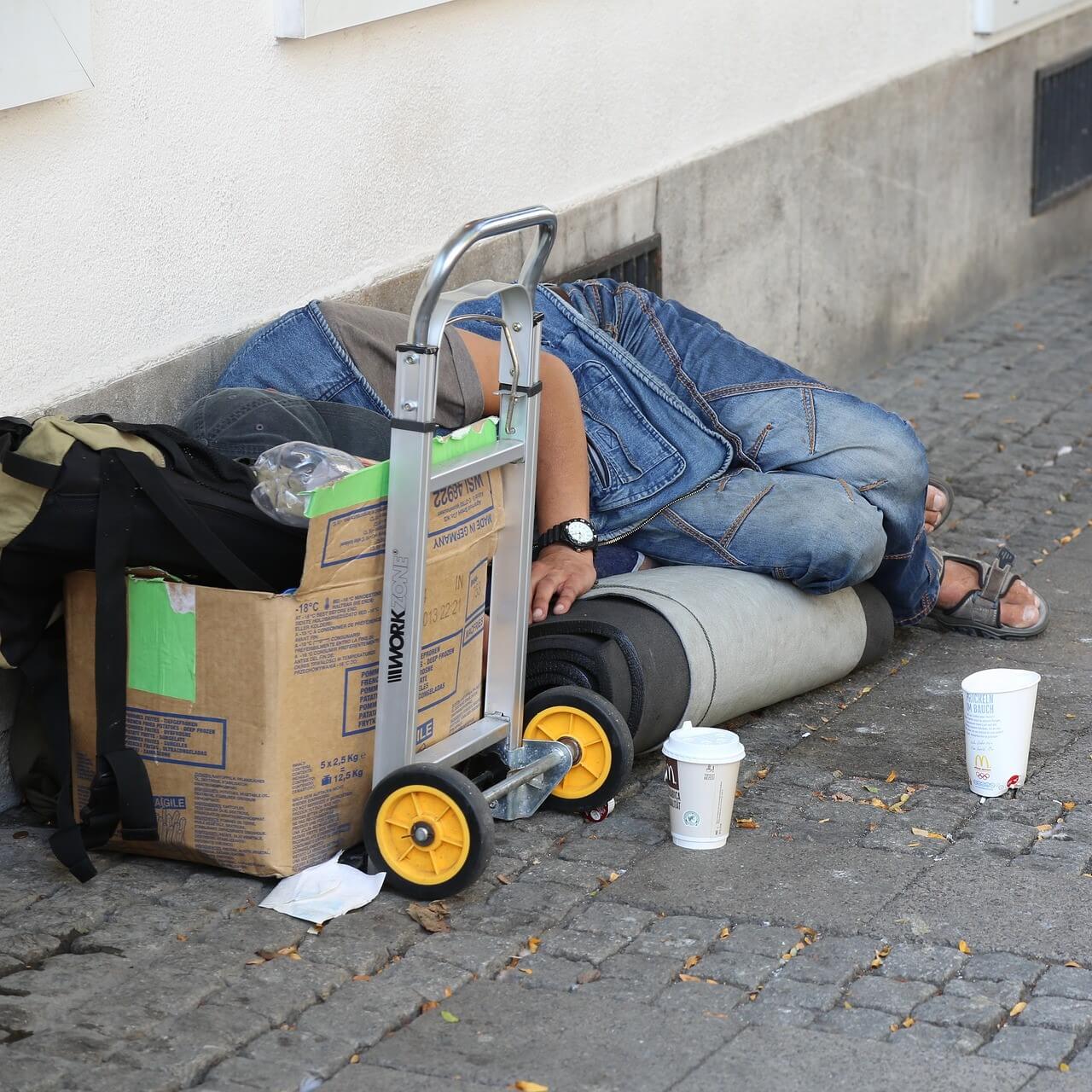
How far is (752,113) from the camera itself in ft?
21.2

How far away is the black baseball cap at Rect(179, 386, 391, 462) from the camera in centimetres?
372

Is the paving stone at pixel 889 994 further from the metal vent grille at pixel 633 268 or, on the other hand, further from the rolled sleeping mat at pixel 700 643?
the metal vent grille at pixel 633 268

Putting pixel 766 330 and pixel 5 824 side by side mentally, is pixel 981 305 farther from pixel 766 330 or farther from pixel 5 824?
pixel 5 824

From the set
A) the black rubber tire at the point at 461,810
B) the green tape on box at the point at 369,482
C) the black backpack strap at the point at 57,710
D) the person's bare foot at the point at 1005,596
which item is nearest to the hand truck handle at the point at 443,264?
the green tape on box at the point at 369,482

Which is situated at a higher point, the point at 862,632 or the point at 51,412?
the point at 51,412

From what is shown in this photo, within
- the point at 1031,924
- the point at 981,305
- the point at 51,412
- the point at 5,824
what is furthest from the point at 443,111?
the point at 981,305

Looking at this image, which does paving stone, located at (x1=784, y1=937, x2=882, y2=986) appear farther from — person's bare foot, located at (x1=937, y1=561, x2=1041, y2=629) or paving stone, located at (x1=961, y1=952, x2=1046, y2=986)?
person's bare foot, located at (x1=937, y1=561, x2=1041, y2=629)

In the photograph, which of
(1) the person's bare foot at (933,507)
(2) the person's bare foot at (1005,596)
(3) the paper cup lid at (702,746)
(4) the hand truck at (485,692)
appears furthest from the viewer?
(1) the person's bare foot at (933,507)

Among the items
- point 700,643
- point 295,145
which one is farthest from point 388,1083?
point 295,145

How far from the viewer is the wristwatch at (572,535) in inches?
163

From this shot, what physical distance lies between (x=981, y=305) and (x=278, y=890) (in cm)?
588

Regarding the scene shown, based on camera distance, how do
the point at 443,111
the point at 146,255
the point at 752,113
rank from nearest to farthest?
1. the point at 146,255
2. the point at 443,111
3. the point at 752,113

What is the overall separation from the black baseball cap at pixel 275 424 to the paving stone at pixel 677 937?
112cm

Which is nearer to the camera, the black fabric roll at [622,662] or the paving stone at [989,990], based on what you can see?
the paving stone at [989,990]
